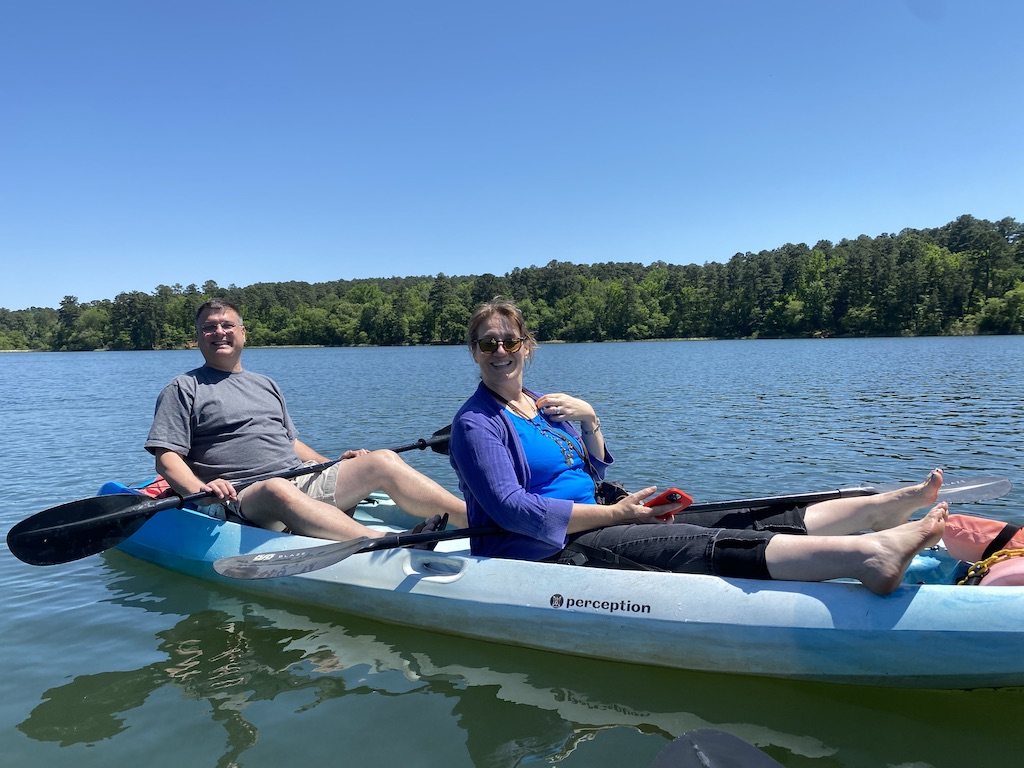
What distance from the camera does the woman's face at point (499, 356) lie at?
3.83 meters

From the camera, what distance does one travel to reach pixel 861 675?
3.41 meters

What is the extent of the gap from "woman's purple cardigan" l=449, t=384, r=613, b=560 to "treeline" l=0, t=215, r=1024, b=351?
70.3 m

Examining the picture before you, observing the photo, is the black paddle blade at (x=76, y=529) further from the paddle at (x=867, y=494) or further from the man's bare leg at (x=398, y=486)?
the paddle at (x=867, y=494)

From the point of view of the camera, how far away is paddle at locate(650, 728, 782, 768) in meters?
2.38

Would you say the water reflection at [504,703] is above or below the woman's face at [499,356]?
below

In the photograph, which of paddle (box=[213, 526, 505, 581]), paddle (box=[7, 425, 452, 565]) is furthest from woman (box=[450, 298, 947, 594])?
paddle (box=[7, 425, 452, 565])

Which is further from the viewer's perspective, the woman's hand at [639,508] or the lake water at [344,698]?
the woman's hand at [639,508]

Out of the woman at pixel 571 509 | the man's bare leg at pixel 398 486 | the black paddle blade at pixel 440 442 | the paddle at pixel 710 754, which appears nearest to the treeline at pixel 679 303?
the black paddle blade at pixel 440 442

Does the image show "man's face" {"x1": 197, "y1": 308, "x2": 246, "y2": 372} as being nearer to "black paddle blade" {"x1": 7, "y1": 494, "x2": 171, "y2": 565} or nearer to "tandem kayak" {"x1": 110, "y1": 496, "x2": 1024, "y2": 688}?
"black paddle blade" {"x1": 7, "y1": 494, "x2": 171, "y2": 565}

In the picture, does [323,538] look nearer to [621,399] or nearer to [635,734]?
[635,734]

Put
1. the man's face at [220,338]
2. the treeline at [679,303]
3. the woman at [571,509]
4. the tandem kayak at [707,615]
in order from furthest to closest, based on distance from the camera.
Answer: the treeline at [679,303], the man's face at [220,338], the woman at [571,509], the tandem kayak at [707,615]

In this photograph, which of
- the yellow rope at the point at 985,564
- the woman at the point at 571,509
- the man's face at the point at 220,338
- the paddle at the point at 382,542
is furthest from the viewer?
the man's face at the point at 220,338

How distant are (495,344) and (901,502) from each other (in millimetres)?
2223

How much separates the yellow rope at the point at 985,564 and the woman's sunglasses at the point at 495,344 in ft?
8.48
